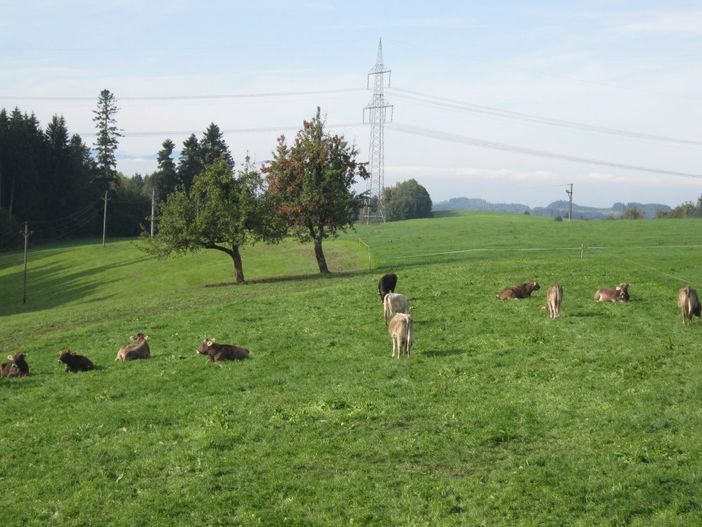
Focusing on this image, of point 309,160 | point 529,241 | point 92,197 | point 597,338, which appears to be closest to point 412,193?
point 92,197

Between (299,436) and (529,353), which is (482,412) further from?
(529,353)

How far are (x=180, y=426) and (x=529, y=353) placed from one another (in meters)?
10.4

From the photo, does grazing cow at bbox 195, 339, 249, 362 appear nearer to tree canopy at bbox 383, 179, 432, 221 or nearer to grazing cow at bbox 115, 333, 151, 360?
grazing cow at bbox 115, 333, 151, 360

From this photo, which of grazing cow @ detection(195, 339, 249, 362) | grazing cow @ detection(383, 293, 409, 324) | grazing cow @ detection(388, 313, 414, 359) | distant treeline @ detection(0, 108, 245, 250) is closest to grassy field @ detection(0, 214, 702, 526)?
Answer: grazing cow @ detection(195, 339, 249, 362)

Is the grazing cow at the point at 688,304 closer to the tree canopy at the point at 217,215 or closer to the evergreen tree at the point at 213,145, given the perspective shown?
the tree canopy at the point at 217,215

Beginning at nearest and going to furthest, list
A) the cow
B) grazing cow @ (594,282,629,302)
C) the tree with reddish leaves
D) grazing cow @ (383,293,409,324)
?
the cow, grazing cow @ (383,293,409,324), grazing cow @ (594,282,629,302), the tree with reddish leaves

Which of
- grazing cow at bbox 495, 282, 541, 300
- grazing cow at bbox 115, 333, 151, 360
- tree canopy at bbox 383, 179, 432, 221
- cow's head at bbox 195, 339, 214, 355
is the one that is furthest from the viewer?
tree canopy at bbox 383, 179, 432, 221

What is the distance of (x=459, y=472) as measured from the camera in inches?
552

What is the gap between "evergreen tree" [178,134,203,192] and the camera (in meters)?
130

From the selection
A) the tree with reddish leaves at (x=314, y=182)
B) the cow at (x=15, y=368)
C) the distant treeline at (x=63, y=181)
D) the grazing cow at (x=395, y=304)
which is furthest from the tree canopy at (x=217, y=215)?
the distant treeline at (x=63, y=181)

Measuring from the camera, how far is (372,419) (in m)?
17.0

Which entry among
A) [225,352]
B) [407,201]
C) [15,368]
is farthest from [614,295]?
[407,201]

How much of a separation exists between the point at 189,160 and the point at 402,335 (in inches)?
4459

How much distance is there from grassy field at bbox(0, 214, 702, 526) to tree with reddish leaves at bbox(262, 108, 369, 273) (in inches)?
722
